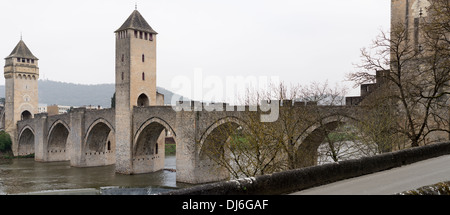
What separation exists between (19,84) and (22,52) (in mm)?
4488

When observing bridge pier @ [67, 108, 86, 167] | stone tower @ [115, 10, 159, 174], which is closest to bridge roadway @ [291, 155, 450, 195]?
stone tower @ [115, 10, 159, 174]

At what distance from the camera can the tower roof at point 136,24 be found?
3191cm

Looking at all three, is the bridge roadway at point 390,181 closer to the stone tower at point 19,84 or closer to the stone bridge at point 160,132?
the stone bridge at point 160,132

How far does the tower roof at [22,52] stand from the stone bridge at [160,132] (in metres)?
10.0

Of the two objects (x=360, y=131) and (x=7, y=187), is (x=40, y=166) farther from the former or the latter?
(x=360, y=131)

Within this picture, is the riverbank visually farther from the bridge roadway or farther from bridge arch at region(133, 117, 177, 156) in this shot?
the bridge roadway

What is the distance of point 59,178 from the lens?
33.3m

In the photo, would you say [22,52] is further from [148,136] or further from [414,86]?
[414,86]

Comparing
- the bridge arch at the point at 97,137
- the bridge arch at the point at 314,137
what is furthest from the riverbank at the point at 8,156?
the bridge arch at the point at 314,137

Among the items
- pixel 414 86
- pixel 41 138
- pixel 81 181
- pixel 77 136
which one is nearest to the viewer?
pixel 414 86

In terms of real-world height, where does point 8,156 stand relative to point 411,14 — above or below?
below

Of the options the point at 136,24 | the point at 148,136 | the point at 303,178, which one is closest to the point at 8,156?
the point at 148,136

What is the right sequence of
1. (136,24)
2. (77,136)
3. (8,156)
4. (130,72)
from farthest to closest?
1. (8,156)
2. (77,136)
3. (136,24)
4. (130,72)

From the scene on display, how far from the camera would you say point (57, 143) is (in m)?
47.5
